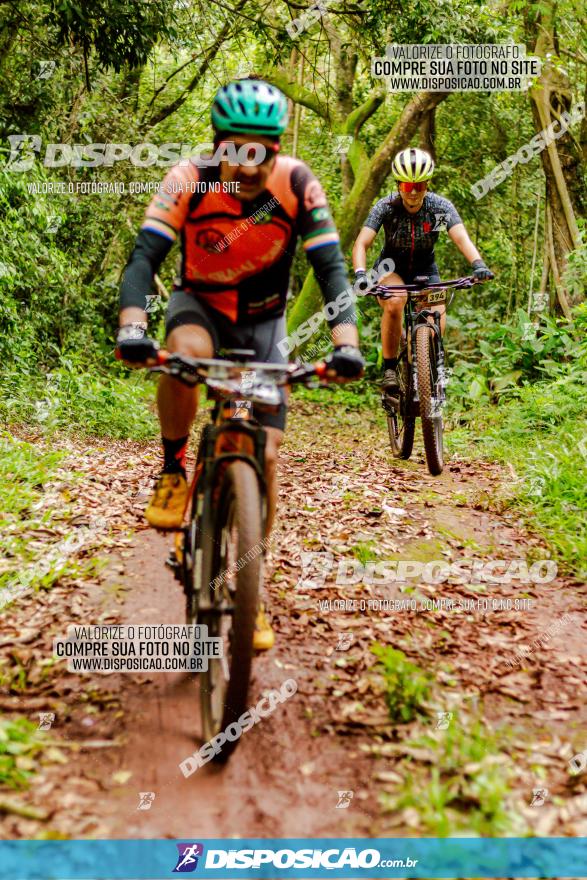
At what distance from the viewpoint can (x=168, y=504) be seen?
12.0 feet

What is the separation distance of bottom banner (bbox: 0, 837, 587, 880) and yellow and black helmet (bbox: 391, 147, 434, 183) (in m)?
5.60

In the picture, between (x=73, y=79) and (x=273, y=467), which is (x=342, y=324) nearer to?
(x=273, y=467)

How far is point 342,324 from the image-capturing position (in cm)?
343

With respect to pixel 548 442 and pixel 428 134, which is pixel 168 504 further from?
pixel 428 134

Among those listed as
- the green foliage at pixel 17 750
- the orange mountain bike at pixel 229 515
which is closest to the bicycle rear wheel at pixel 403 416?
the orange mountain bike at pixel 229 515

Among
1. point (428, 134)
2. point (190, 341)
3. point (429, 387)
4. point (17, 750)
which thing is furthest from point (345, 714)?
point (428, 134)

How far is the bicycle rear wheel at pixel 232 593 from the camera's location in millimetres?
2855

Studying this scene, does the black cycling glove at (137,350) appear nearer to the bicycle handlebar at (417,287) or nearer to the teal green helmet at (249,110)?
the teal green helmet at (249,110)

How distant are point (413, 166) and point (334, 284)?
12.8 ft

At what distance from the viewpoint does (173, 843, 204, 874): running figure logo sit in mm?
→ 2699

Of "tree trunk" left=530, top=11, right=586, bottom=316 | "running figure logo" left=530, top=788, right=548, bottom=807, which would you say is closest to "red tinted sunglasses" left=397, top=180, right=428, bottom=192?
"running figure logo" left=530, top=788, right=548, bottom=807

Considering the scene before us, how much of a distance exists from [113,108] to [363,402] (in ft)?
23.0

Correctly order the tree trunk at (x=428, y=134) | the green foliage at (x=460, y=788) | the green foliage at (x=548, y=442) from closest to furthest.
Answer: the green foliage at (x=460, y=788) < the green foliage at (x=548, y=442) < the tree trunk at (x=428, y=134)

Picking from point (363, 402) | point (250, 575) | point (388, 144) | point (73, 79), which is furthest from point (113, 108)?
point (250, 575)
